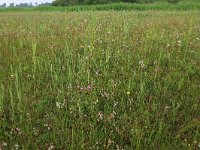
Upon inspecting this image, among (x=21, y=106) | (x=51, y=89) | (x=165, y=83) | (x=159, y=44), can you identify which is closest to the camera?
(x=21, y=106)

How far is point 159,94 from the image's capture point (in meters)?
4.19

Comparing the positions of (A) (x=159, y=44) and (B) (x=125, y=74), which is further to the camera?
(A) (x=159, y=44)

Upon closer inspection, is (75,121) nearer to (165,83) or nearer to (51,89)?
(51,89)

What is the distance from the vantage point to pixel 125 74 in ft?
15.8

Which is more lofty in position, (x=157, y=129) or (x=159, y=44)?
(x=159, y=44)

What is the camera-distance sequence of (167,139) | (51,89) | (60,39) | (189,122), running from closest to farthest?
(167,139), (189,122), (51,89), (60,39)

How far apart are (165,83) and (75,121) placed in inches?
68.6

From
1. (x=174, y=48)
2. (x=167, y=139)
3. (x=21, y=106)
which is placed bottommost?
(x=167, y=139)

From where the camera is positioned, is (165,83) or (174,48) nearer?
(165,83)

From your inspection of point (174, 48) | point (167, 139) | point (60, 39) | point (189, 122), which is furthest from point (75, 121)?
point (60, 39)

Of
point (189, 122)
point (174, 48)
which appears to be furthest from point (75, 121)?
point (174, 48)

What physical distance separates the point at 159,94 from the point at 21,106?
202cm

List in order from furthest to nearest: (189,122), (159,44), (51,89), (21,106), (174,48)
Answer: (159,44) < (174,48) < (51,89) < (21,106) < (189,122)

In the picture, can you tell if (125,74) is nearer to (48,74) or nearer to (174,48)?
(48,74)
